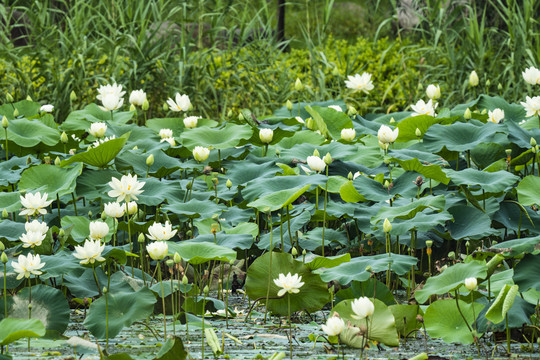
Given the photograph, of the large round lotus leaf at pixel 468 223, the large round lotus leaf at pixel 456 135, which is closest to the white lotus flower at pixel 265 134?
the large round lotus leaf at pixel 456 135

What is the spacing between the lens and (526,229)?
252cm

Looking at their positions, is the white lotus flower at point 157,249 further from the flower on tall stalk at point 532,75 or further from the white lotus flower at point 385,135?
the flower on tall stalk at point 532,75

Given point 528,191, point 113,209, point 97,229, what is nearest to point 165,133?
point 113,209

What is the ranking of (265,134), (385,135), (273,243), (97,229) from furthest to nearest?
(265,134), (385,135), (273,243), (97,229)

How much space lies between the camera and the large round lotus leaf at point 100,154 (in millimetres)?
2604

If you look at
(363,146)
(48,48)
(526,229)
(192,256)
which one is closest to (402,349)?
(192,256)

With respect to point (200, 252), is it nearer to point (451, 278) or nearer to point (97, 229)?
point (97, 229)

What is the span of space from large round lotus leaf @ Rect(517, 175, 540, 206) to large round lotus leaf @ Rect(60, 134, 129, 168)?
4.81 feet

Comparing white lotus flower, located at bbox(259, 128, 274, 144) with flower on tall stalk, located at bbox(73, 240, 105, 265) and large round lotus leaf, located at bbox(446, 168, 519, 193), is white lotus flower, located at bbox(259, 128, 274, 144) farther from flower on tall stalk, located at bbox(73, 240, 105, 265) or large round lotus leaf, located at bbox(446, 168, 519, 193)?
flower on tall stalk, located at bbox(73, 240, 105, 265)

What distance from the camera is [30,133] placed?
323cm

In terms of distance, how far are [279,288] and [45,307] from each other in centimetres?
69

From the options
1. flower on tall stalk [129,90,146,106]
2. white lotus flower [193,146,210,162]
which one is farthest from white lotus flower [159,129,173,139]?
white lotus flower [193,146,210,162]

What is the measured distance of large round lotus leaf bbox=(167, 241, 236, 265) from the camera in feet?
6.55

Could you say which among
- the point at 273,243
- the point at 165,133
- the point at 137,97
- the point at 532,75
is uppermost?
the point at 532,75
